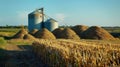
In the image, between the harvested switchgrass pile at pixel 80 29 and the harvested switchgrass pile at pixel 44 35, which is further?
the harvested switchgrass pile at pixel 80 29

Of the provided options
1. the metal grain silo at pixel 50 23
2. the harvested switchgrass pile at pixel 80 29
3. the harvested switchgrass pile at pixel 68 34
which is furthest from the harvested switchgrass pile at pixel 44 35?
the metal grain silo at pixel 50 23

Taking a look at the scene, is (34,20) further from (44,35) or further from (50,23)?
(44,35)

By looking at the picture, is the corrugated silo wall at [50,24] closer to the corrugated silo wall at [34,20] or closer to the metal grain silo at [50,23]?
the metal grain silo at [50,23]

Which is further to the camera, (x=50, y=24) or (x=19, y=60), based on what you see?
(x=50, y=24)

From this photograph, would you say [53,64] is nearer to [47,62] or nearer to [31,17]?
[47,62]

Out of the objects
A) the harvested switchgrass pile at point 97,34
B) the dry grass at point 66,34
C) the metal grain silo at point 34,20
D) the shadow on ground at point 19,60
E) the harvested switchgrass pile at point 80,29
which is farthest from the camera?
the metal grain silo at point 34,20

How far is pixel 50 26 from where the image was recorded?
54.2 metres

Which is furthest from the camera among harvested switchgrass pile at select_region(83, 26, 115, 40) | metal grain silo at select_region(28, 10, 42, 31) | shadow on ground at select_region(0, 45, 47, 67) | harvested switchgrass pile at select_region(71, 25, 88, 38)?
metal grain silo at select_region(28, 10, 42, 31)

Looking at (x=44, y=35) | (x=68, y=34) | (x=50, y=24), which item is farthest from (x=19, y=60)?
(x=50, y=24)

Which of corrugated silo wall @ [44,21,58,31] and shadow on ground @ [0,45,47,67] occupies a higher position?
shadow on ground @ [0,45,47,67]

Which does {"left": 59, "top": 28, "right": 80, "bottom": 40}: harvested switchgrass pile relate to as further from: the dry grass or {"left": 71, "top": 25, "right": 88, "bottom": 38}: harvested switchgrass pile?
{"left": 71, "top": 25, "right": 88, "bottom": 38}: harvested switchgrass pile

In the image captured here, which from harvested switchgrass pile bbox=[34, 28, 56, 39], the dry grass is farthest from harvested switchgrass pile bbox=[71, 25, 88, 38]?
harvested switchgrass pile bbox=[34, 28, 56, 39]

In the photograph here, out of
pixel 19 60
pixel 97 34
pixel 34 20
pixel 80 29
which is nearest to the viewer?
pixel 19 60

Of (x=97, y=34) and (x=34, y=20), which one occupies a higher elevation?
(x=34, y=20)
